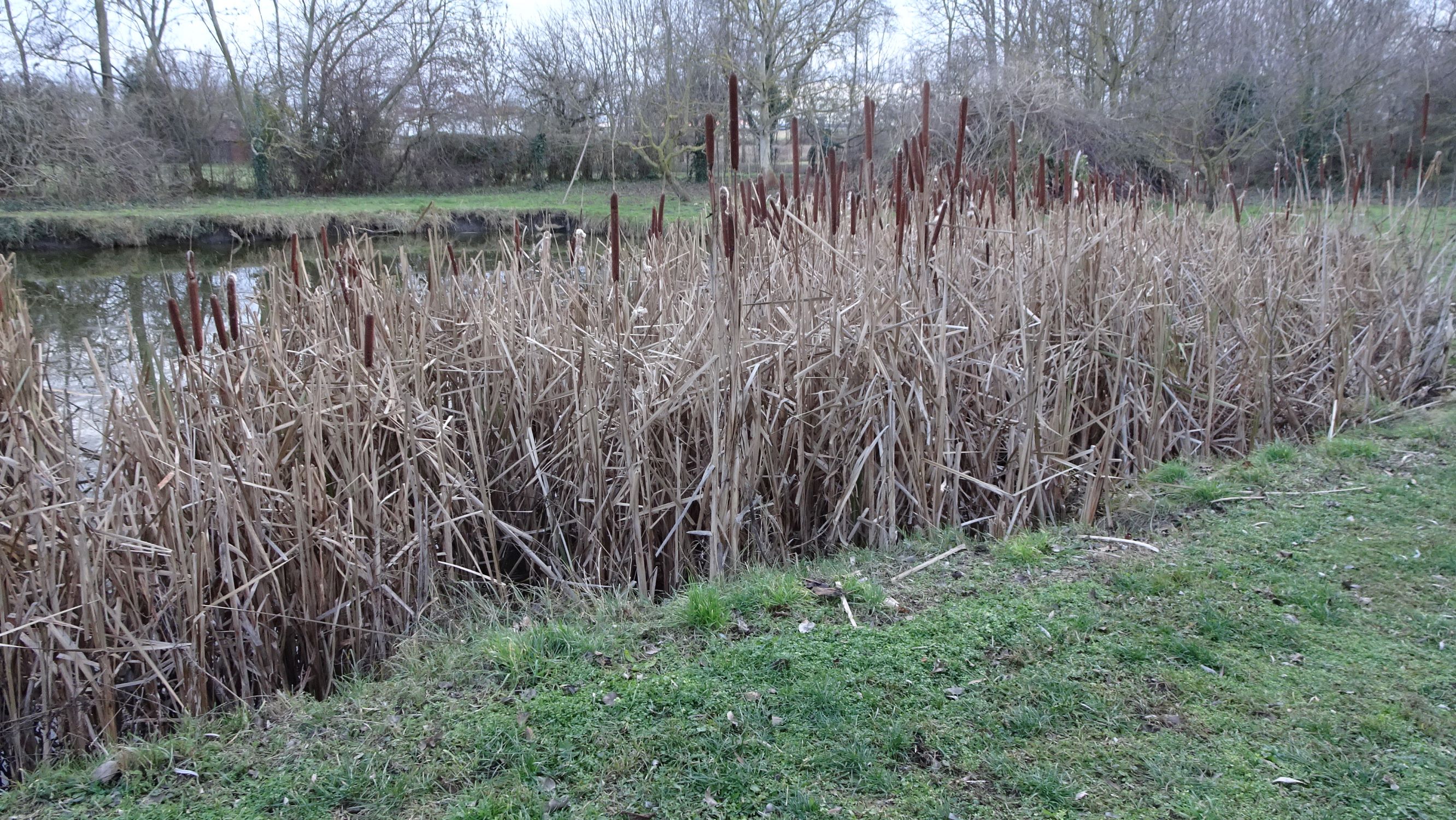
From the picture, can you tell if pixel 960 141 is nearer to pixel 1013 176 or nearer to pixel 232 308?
pixel 1013 176

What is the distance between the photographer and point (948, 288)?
137 inches

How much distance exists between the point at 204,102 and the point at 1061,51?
18.1 metres

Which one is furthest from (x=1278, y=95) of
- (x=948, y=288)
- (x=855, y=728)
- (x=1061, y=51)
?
(x=855, y=728)

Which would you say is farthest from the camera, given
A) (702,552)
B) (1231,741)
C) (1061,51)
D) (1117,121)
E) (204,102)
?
(204,102)

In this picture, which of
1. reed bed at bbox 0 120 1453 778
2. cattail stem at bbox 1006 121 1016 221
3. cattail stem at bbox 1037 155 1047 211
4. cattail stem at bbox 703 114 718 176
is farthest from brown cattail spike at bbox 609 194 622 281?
cattail stem at bbox 1037 155 1047 211

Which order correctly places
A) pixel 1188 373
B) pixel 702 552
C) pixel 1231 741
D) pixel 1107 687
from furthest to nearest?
Answer: pixel 1188 373 < pixel 702 552 < pixel 1107 687 < pixel 1231 741

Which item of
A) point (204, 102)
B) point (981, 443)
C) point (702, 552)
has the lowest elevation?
point (702, 552)

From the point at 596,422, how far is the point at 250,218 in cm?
1386

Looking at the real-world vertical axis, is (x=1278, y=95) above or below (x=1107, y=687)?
above

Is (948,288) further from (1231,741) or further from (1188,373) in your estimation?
(1231,741)

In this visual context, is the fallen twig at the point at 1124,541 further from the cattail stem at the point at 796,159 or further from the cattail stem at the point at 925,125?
the cattail stem at the point at 796,159

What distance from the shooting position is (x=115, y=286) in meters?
10.8

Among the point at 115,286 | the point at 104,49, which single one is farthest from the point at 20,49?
the point at 115,286

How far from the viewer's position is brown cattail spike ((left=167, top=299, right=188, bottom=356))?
2.77 meters
